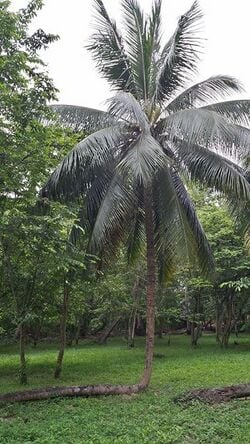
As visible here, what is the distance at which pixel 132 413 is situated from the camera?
7723 mm

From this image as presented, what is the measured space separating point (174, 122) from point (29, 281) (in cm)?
472

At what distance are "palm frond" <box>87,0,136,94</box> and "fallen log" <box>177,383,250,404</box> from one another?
261 inches

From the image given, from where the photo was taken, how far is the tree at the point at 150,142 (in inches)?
358

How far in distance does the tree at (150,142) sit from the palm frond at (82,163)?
0.02 meters

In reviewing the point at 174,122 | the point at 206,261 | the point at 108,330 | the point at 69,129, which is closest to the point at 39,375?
the point at 206,261

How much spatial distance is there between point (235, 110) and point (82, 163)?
3559 millimetres

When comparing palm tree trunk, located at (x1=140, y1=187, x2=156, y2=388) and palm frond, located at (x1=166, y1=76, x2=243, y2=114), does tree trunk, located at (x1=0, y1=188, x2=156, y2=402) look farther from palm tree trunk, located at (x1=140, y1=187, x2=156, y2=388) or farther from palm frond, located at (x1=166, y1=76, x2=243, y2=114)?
palm frond, located at (x1=166, y1=76, x2=243, y2=114)

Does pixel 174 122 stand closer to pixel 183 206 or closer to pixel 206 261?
pixel 183 206

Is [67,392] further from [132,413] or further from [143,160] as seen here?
[143,160]

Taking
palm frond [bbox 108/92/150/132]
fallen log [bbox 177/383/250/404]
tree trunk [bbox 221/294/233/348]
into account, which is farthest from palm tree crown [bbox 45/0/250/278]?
tree trunk [bbox 221/294/233/348]

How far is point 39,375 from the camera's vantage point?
12.9 m

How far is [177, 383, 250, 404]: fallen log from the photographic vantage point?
846 cm

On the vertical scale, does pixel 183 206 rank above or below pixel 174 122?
below

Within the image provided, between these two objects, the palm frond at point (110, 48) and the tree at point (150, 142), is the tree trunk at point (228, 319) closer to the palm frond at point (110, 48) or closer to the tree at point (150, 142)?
the tree at point (150, 142)
